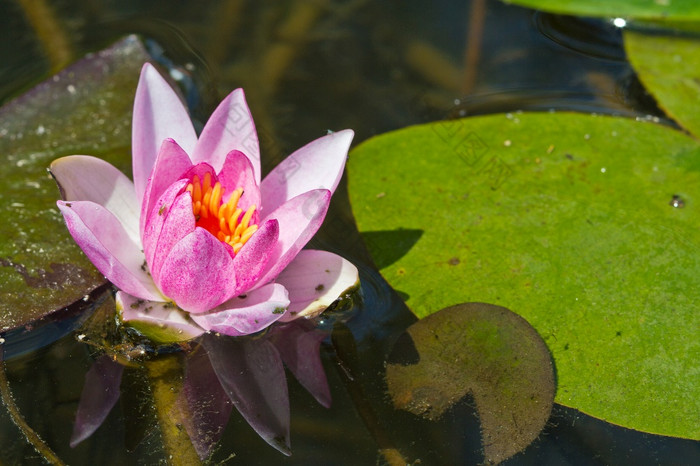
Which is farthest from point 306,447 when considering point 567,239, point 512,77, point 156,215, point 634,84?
point 634,84

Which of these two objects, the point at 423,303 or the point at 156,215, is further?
the point at 423,303

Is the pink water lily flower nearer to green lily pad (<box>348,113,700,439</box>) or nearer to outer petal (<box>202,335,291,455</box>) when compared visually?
outer petal (<box>202,335,291,455</box>)

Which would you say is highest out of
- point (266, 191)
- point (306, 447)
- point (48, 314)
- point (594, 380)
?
point (266, 191)

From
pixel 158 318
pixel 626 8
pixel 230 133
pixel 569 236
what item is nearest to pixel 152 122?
pixel 230 133

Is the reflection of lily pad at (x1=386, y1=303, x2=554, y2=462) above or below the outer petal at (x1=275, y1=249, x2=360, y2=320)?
below

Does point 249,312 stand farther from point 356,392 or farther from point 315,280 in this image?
point 356,392

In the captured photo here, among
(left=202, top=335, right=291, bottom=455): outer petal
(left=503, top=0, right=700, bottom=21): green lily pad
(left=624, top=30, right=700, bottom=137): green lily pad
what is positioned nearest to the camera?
(left=202, top=335, right=291, bottom=455): outer petal

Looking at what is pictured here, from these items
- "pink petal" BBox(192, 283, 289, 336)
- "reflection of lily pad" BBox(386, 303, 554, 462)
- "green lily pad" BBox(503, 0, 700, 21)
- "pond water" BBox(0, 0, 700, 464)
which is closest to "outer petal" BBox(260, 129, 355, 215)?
"pink petal" BBox(192, 283, 289, 336)

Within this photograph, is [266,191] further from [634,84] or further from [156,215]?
[634,84]
